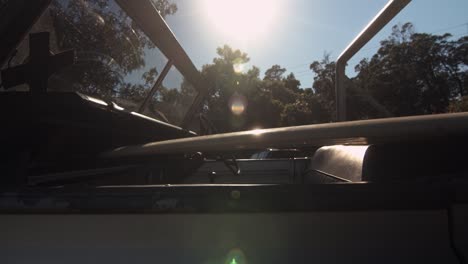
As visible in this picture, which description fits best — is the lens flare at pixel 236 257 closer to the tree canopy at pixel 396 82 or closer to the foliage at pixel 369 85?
the foliage at pixel 369 85

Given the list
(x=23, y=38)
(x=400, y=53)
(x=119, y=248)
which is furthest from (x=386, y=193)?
(x=400, y=53)

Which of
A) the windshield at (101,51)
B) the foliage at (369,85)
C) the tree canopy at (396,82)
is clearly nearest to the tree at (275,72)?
the foliage at (369,85)

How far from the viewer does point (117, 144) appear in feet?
7.25

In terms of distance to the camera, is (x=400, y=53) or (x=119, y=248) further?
(x=400, y=53)

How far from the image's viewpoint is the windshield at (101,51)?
78.4 inches

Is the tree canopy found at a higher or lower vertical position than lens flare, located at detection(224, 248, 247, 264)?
higher

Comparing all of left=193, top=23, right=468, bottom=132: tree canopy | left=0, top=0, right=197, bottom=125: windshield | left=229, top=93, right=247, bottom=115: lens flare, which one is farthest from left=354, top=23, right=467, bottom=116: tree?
left=0, top=0, right=197, bottom=125: windshield

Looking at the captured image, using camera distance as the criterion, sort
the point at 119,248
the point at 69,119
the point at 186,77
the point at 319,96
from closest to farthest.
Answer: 1. the point at 119,248
2. the point at 69,119
3. the point at 186,77
4. the point at 319,96

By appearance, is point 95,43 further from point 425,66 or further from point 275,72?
point 275,72

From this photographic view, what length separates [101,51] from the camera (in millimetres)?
2303

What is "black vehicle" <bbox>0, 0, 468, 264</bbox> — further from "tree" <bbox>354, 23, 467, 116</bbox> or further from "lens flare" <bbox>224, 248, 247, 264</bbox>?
"tree" <bbox>354, 23, 467, 116</bbox>

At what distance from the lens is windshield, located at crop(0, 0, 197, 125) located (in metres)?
1.99

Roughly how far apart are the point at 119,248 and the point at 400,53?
39.5 m

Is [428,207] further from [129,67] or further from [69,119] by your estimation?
[129,67]
